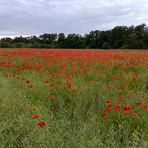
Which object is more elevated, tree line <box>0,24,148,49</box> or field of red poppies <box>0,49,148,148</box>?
field of red poppies <box>0,49,148,148</box>

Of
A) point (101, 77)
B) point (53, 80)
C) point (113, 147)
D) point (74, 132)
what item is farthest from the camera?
point (101, 77)

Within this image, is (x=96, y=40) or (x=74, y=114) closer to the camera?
(x=74, y=114)

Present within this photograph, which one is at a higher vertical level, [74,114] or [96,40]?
[74,114]

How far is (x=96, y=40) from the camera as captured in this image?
57.5 m

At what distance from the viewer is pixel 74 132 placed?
12.8 feet

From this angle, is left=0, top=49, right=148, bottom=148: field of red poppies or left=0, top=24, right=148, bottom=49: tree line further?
left=0, top=24, right=148, bottom=49: tree line

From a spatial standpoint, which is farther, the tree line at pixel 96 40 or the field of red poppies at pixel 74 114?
the tree line at pixel 96 40

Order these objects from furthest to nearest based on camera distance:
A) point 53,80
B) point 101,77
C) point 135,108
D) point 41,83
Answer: point 101,77 → point 53,80 → point 41,83 → point 135,108

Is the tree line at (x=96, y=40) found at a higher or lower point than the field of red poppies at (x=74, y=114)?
lower

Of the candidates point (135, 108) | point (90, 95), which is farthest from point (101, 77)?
point (135, 108)

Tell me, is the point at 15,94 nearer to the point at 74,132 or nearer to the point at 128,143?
the point at 74,132

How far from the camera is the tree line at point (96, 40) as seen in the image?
49.3 meters

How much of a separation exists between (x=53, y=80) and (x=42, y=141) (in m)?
3.68

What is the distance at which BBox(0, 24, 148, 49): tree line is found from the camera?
→ 4933 cm
